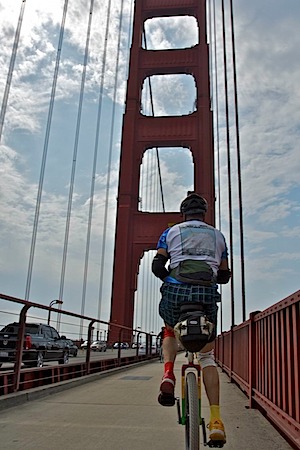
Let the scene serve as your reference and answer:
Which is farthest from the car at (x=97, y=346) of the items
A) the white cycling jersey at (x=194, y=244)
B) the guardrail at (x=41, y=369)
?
the white cycling jersey at (x=194, y=244)

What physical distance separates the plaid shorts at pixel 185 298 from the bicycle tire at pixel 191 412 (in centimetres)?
26

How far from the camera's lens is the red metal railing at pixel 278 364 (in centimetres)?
239

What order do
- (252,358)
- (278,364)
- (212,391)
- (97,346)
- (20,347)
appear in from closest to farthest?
1. (212,391)
2. (278,364)
3. (252,358)
4. (20,347)
5. (97,346)

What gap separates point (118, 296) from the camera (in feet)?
65.0

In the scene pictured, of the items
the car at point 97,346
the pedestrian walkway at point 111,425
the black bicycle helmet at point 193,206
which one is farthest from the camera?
the car at point 97,346

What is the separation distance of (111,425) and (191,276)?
1.53 m

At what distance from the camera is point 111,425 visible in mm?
3090

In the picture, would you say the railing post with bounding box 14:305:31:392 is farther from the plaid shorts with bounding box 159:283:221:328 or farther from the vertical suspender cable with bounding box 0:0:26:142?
the vertical suspender cable with bounding box 0:0:26:142

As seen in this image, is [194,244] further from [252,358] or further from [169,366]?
[252,358]

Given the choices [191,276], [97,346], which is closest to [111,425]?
[191,276]

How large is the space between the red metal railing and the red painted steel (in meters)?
14.6

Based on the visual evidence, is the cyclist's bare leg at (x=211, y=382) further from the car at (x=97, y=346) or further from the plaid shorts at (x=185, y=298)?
the car at (x=97, y=346)

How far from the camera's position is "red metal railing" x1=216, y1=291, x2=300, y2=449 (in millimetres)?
2391

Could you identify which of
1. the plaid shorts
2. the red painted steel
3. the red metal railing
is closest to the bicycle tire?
the plaid shorts
